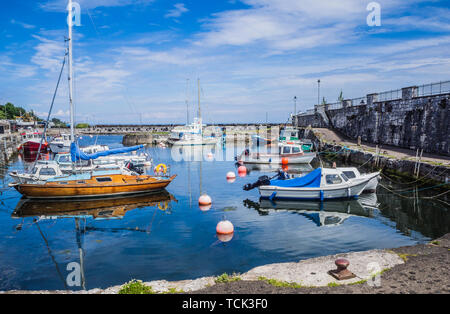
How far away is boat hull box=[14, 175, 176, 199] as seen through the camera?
69.8ft

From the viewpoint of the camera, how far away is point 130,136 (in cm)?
8506

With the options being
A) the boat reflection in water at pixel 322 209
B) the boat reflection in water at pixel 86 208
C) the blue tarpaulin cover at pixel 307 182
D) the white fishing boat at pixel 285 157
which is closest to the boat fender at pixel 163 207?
the boat reflection in water at pixel 86 208

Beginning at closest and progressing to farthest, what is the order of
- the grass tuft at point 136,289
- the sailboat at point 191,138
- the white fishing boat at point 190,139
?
the grass tuft at point 136,289 < the sailboat at point 191,138 < the white fishing boat at point 190,139

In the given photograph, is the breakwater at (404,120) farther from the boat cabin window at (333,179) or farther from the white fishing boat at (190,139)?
the white fishing boat at (190,139)

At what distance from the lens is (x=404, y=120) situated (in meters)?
32.0

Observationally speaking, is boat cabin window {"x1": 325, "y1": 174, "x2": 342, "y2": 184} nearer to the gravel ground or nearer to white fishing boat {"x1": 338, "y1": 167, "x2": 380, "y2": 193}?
white fishing boat {"x1": 338, "y1": 167, "x2": 380, "y2": 193}

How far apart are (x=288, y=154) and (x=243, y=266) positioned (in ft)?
93.2

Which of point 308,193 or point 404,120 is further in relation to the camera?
point 404,120

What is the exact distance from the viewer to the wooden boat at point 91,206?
19.3 meters

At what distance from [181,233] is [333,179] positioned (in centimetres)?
1126

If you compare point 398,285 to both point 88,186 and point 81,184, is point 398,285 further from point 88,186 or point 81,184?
point 81,184

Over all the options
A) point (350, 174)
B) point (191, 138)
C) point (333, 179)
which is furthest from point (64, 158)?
point (191, 138)

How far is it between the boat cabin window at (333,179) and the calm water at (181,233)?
152cm
